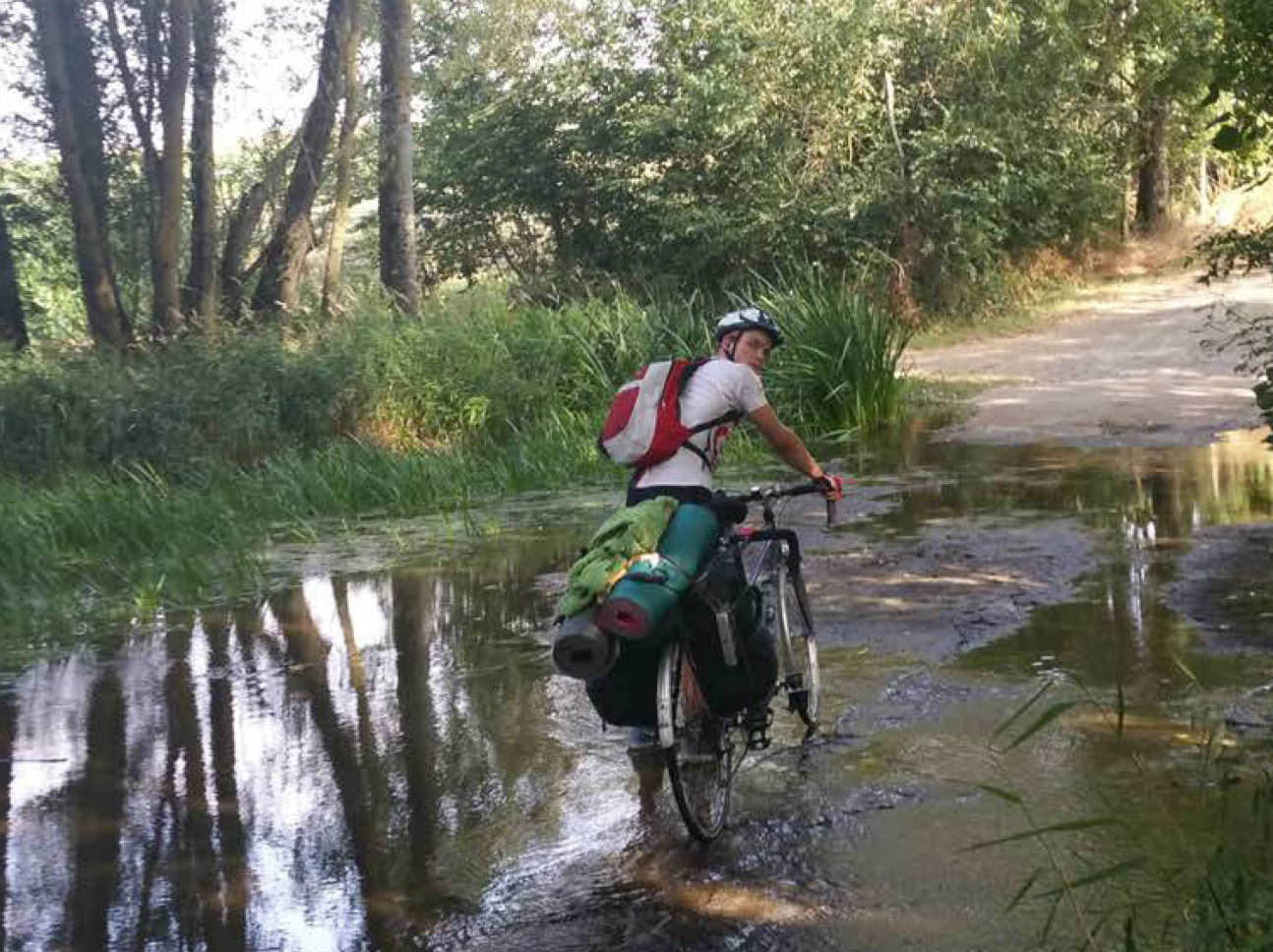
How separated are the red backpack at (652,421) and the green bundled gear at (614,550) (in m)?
0.37

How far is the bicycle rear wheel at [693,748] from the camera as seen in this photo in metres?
5.32

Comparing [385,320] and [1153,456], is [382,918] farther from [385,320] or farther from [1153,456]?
[385,320]

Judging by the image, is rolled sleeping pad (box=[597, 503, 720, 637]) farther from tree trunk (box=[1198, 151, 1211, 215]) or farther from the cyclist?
tree trunk (box=[1198, 151, 1211, 215])

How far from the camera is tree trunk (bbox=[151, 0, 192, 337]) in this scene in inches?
873

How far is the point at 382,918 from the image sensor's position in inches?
201

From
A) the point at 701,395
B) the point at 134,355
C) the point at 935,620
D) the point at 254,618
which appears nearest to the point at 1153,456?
the point at 935,620

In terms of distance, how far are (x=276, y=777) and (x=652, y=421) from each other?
2202 mm

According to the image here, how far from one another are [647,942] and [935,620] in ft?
14.4

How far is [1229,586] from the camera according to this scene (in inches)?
361

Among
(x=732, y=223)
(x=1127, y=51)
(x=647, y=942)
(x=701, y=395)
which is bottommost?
(x=647, y=942)

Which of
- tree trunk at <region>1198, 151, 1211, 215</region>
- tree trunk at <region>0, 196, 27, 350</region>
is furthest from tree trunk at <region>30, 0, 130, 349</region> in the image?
tree trunk at <region>1198, 151, 1211, 215</region>

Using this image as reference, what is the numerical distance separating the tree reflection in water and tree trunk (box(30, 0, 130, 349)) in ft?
44.2

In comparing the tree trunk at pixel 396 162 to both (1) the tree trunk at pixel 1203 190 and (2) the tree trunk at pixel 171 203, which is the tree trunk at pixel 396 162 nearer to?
(2) the tree trunk at pixel 171 203

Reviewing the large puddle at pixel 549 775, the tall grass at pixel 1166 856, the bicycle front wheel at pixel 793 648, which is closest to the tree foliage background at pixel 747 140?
the large puddle at pixel 549 775
